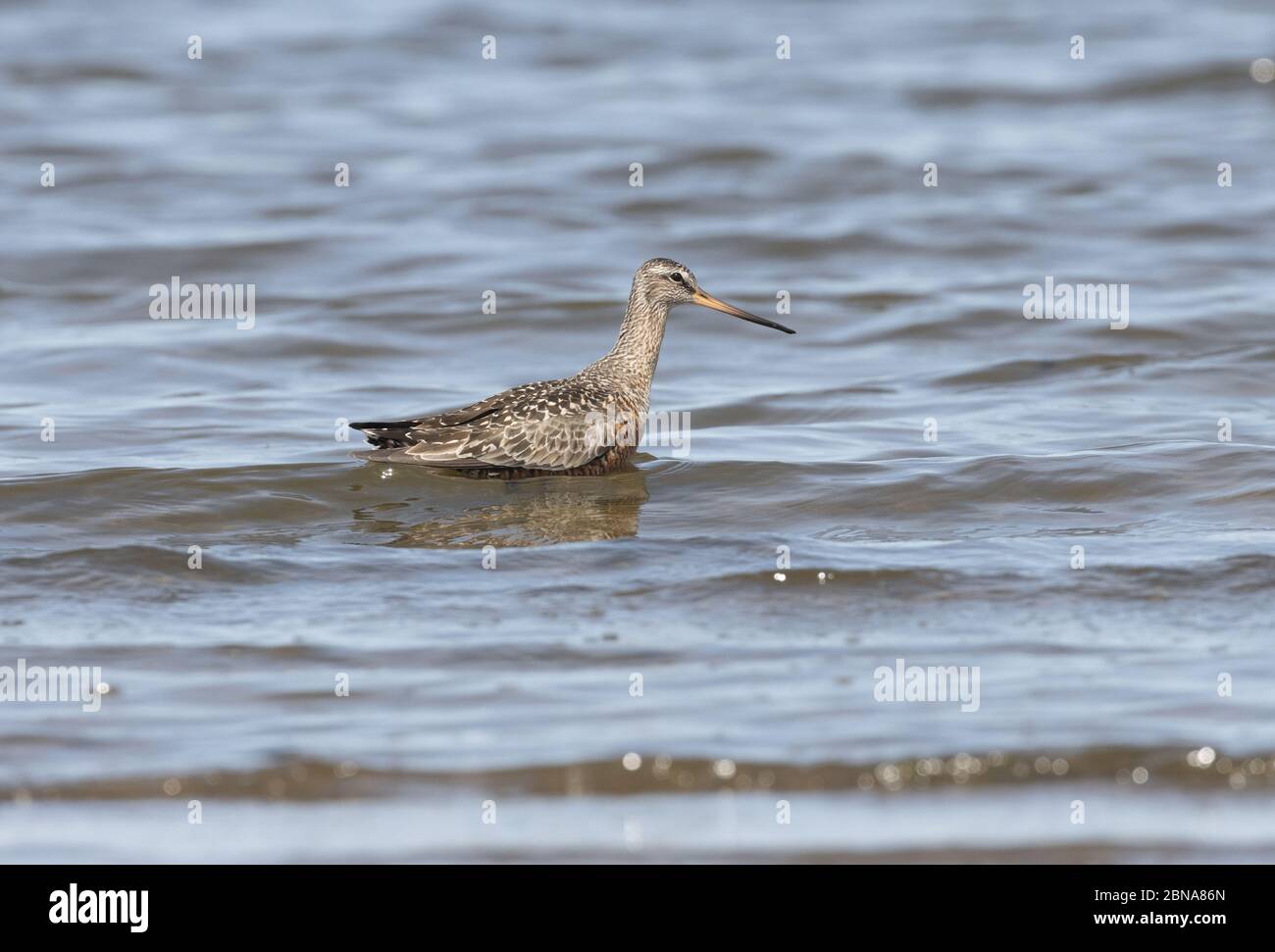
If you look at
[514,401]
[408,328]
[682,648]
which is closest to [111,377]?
[408,328]

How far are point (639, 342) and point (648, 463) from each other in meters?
0.79

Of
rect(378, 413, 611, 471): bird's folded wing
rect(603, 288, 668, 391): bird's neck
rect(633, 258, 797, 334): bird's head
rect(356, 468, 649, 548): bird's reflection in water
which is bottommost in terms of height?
rect(356, 468, 649, 548): bird's reflection in water

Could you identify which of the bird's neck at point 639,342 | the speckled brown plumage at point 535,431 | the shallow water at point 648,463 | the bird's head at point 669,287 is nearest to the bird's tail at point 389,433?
the speckled brown plumage at point 535,431

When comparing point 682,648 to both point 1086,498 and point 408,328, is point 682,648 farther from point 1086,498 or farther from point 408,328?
point 408,328

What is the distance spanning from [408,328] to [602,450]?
4345mm

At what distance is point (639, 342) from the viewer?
10977 mm

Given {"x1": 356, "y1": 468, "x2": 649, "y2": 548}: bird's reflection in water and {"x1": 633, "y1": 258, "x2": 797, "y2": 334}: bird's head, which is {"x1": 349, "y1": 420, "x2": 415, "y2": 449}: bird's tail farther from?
{"x1": 633, "y1": 258, "x2": 797, "y2": 334}: bird's head

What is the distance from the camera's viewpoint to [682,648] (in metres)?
7.27

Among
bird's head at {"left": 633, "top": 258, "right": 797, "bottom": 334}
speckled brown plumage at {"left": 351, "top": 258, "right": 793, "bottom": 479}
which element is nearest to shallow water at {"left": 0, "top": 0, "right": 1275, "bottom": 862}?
speckled brown plumage at {"left": 351, "top": 258, "right": 793, "bottom": 479}

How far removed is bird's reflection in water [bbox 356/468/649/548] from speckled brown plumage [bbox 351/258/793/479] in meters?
0.11

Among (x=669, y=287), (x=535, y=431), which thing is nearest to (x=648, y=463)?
(x=535, y=431)

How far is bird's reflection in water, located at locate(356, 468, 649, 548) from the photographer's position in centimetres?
907

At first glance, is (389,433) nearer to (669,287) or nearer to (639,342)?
(639,342)

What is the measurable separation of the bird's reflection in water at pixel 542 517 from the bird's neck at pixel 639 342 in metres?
0.71
